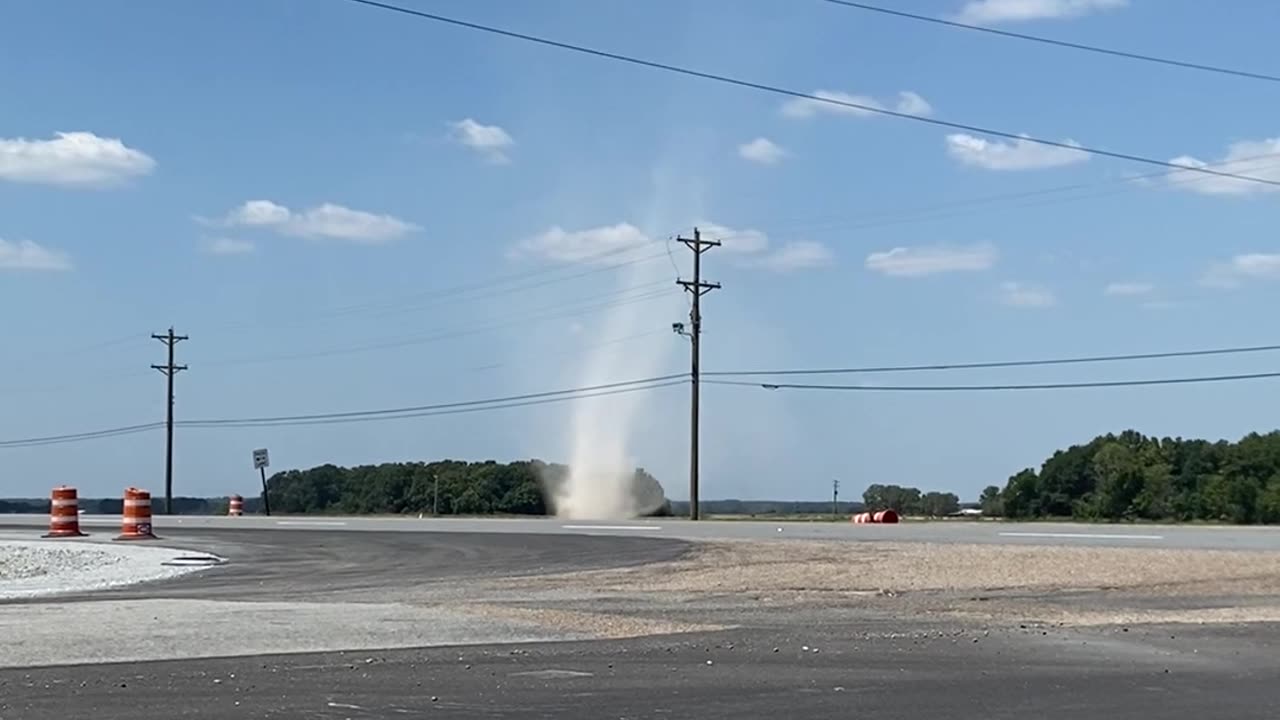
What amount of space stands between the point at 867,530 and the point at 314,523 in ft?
49.2

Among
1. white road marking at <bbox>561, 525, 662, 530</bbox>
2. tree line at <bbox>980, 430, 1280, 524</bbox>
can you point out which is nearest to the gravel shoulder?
white road marking at <bbox>561, 525, 662, 530</bbox>

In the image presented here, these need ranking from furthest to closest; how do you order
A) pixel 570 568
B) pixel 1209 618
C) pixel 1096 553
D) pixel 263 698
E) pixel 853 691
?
pixel 1096 553 < pixel 570 568 < pixel 1209 618 < pixel 853 691 < pixel 263 698

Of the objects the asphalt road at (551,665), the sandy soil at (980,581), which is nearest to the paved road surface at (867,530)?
the sandy soil at (980,581)

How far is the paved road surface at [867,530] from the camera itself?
1121 inches

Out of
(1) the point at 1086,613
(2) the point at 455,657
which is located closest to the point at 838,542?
(1) the point at 1086,613

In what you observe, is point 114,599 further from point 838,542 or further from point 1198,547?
point 1198,547

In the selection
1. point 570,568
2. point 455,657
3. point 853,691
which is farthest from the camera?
point 570,568

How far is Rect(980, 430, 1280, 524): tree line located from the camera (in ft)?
229

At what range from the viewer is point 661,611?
16438 mm

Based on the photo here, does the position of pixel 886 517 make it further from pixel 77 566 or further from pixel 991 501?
pixel 991 501

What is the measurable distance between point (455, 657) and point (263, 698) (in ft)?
7.92

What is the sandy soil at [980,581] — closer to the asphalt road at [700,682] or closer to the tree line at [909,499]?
the asphalt road at [700,682]

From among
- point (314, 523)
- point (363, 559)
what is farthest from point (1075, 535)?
point (314, 523)

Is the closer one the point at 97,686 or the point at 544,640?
the point at 97,686
